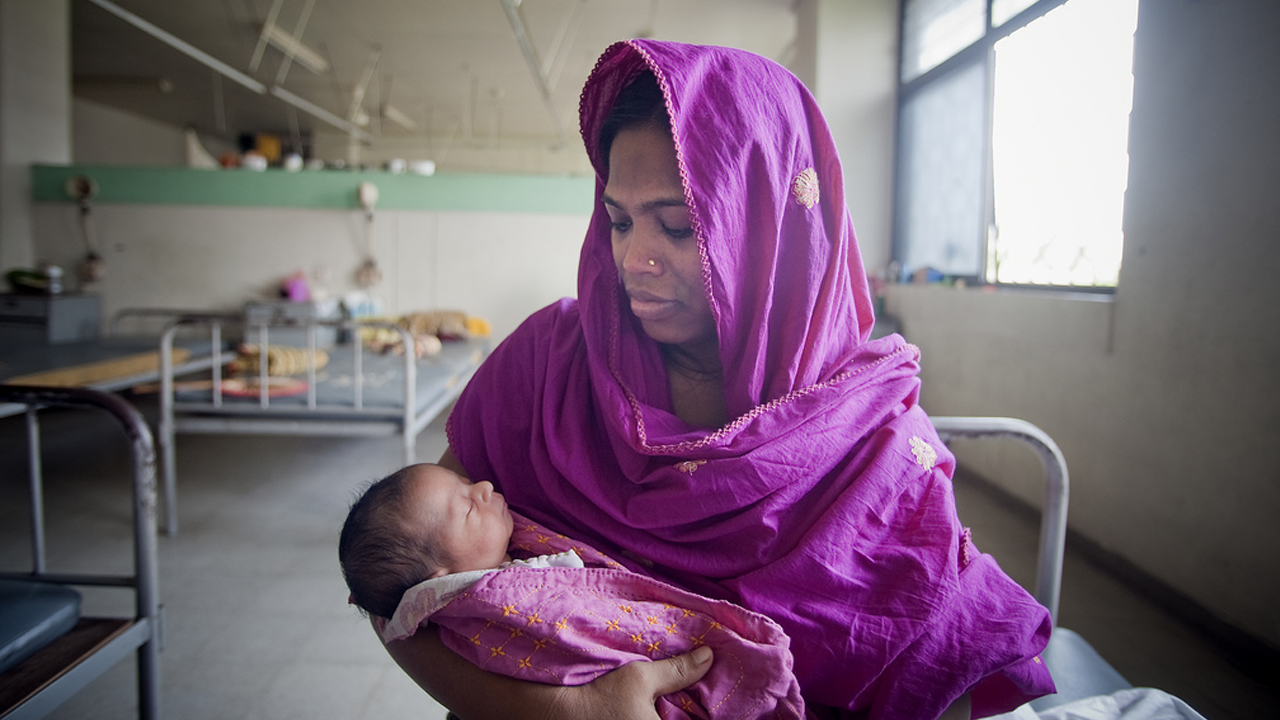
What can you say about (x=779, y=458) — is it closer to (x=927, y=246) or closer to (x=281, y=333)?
(x=927, y=246)

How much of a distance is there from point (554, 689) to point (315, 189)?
20.2 ft

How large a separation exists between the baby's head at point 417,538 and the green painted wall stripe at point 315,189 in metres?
5.32

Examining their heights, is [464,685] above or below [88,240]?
below

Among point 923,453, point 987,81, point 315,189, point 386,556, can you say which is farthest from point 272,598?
point 987,81

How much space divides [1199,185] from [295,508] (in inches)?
162

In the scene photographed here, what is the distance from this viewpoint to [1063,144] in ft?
11.5

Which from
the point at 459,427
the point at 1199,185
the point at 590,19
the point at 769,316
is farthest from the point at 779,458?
the point at 590,19

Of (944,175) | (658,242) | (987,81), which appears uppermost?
(987,81)

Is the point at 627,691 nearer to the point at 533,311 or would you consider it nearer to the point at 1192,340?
the point at 1192,340

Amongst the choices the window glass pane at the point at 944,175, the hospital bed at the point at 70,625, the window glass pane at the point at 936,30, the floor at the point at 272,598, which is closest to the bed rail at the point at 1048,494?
the floor at the point at 272,598

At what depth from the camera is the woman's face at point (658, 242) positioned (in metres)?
0.94

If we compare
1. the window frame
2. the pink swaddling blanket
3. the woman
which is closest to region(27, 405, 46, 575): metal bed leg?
the woman

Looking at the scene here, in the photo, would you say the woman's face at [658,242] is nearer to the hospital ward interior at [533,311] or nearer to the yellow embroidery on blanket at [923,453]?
the yellow embroidery on blanket at [923,453]

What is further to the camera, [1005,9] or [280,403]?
[1005,9]
